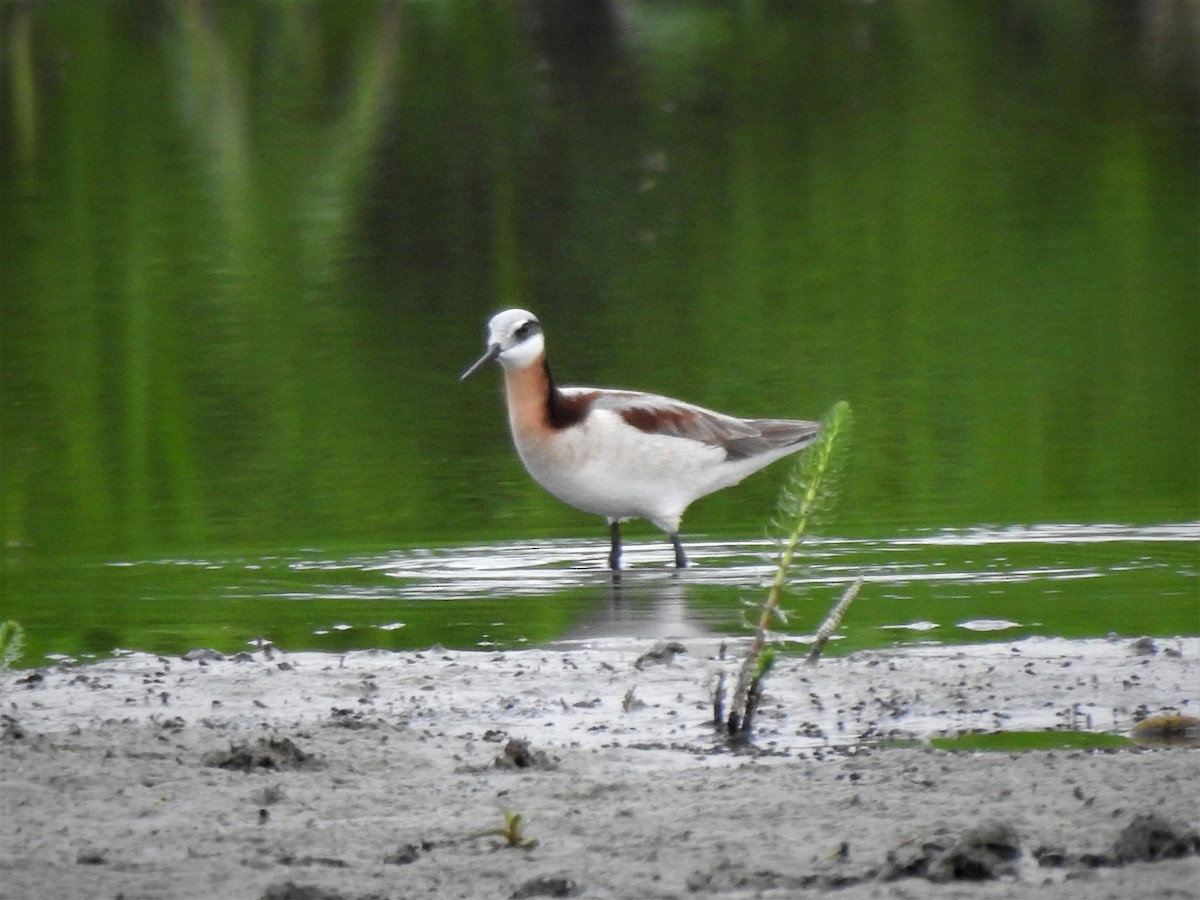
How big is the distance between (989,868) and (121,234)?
53.1 ft

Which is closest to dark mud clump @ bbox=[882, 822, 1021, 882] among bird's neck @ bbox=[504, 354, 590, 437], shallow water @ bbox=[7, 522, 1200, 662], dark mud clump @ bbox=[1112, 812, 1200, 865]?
dark mud clump @ bbox=[1112, 812, 1200, 865]

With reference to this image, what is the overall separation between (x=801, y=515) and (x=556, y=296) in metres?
10.2

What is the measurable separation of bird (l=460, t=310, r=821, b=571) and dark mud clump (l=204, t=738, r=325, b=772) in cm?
360

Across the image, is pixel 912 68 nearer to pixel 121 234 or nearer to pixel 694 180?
pixel 694 180

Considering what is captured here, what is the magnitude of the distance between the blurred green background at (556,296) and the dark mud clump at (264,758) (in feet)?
6.35

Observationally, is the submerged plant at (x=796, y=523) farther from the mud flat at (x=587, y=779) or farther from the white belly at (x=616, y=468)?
the white belly at (x=616, y=468)

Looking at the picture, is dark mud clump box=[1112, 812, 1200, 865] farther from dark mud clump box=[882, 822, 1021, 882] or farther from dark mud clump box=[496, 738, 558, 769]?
dark mud clump box=[496, 738, 558, 769]

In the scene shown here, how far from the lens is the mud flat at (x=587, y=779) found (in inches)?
173

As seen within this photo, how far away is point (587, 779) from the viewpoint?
5.27 metres

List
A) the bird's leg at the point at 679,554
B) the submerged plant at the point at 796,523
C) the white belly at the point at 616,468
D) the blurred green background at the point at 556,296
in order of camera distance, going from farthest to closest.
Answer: the white belly at the point at 616,468 → the bird's leg at the point at 679,554 → the blurred green background at the point at 556,296 → the submerged plant at the point at 796,523

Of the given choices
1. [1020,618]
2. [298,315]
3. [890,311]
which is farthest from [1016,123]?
[1020,618]

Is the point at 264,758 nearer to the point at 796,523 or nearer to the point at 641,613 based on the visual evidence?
the point at 796,523

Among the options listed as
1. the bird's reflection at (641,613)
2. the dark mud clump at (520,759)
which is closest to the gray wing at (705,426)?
the bird's reflection at (641,613)

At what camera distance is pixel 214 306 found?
16.0 m
